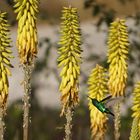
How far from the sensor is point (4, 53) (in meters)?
6.97

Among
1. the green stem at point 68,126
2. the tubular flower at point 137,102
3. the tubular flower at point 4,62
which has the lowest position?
the green stem at point 68,126

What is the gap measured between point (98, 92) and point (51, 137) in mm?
7752

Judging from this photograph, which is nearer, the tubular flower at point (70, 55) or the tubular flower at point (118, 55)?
the tubular flower at point (70, 55)

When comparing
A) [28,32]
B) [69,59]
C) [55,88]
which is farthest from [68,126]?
[55,88]

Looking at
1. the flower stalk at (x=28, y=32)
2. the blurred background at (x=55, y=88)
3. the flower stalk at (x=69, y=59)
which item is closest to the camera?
the flower stalk at (x=69, y=59)

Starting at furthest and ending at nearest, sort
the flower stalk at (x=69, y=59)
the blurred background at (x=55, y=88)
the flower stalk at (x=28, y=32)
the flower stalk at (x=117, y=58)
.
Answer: the blurred background at (x=55, y=88)
the flower stalk at (x=117, y=58)
the flower stalk at (x=28, y=32)
the flower stalk at (x=69, y=59)

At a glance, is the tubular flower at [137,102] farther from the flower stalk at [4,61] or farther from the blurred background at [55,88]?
the blurred background at [55,88]

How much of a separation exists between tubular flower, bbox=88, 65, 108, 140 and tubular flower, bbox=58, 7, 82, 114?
9.3 inches

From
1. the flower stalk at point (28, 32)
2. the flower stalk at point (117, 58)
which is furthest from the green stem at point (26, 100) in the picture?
the flower stalk at point (117, 58)

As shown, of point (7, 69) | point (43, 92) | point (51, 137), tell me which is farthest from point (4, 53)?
point (43, 92)

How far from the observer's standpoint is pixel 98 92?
24.7ft

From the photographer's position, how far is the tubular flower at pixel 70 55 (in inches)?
273

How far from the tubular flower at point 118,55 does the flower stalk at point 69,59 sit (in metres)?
0.50

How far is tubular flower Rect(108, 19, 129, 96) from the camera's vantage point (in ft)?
24.5
